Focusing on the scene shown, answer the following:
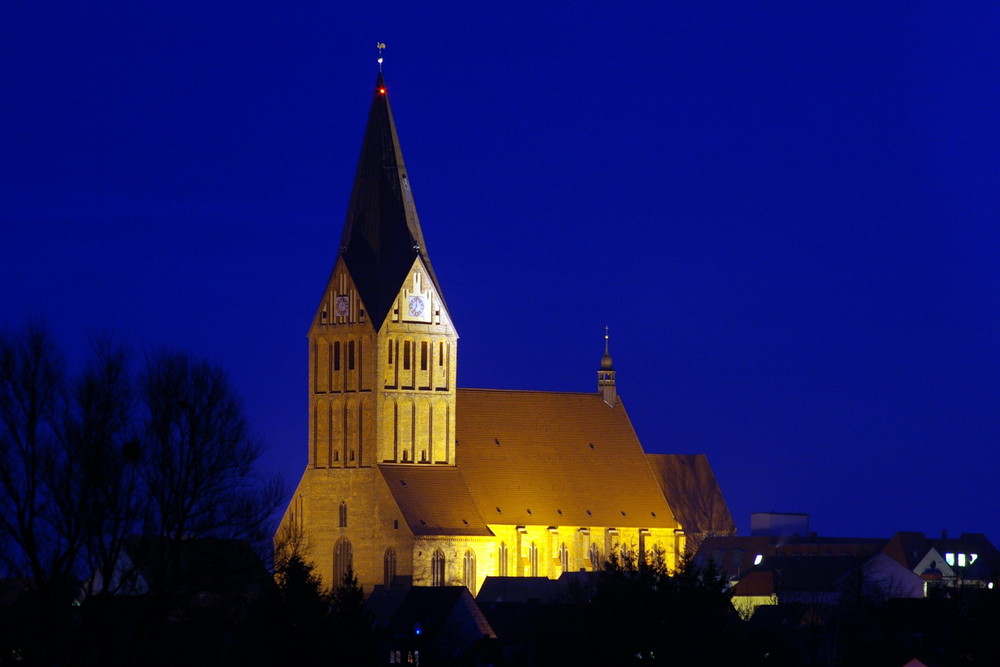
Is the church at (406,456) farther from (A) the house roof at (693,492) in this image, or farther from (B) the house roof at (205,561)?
(B) the house roof at (205,561)

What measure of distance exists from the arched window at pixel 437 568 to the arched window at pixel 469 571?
141 cm

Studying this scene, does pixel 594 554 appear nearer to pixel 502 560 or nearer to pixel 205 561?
pixel 502 560

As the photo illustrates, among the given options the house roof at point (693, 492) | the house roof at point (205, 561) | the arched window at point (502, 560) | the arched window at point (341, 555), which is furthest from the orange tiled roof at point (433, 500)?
the house roof at point (205, 561)

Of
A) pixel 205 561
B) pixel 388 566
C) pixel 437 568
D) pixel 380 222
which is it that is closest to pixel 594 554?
pixel 437 568

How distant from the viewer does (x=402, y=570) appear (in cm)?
11212

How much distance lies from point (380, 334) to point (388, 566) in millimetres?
10781

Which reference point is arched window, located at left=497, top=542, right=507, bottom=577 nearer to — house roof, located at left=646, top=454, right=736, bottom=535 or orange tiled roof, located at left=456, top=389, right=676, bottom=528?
orange tiled roof, located at left=456, top=389, right=676, bottom=528

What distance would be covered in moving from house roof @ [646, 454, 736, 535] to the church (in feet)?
38.5

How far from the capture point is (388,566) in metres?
113

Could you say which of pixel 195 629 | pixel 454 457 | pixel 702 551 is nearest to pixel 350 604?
pixel 195 629

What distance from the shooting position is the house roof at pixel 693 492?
136 metres

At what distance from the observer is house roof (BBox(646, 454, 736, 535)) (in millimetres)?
135750

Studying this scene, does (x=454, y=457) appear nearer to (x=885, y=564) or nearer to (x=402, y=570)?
(x=402, y=570)

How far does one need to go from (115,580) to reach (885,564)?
4979 centimetres
